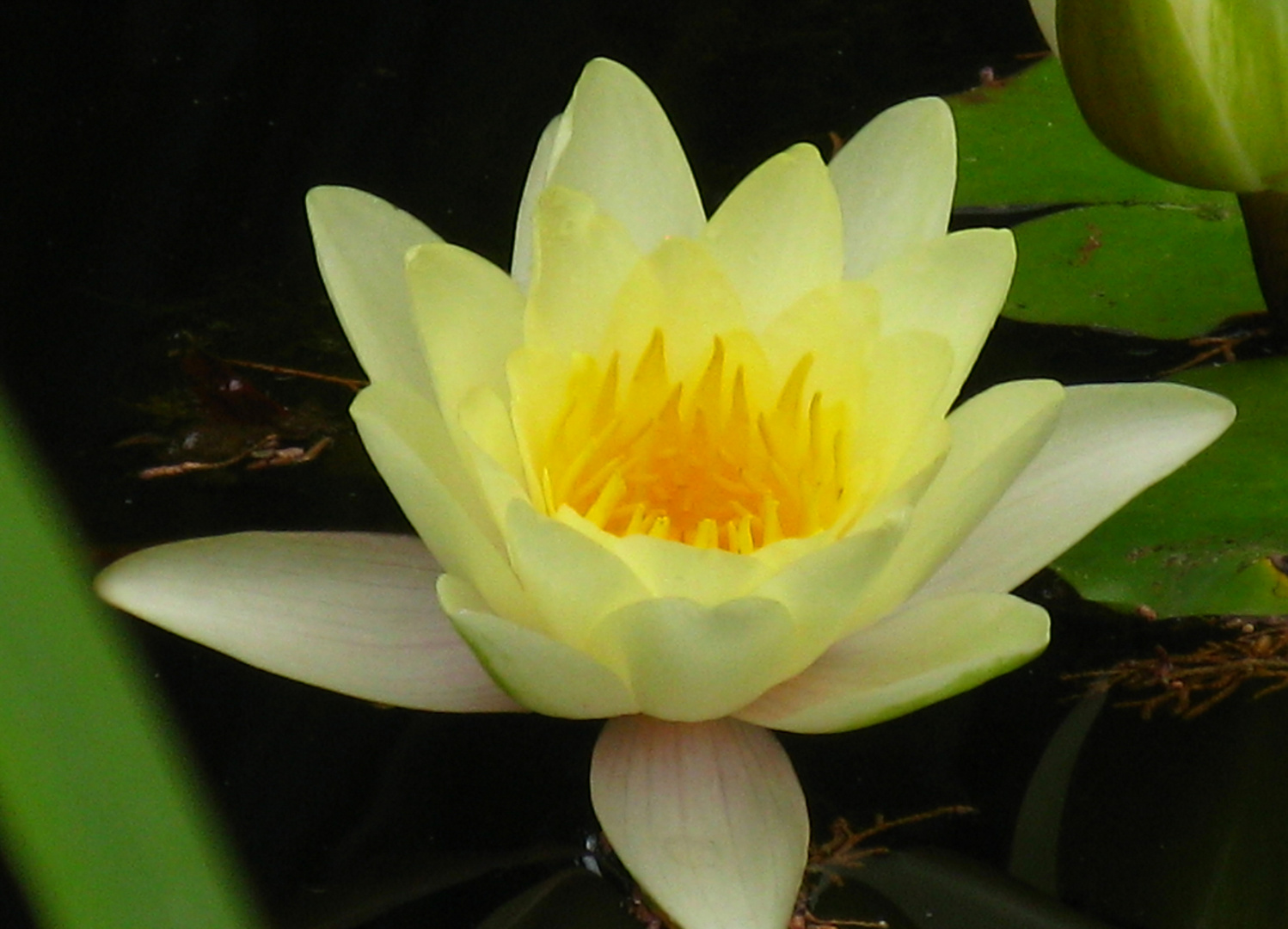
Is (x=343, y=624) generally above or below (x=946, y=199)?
below

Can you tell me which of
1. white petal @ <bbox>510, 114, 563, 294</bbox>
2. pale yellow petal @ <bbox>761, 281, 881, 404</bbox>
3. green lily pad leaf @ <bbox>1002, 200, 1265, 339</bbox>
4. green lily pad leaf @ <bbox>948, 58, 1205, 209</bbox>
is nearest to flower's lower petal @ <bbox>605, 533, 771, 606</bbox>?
pale yellow petal @ <bbox>761, 281, 881, 404</bbox>

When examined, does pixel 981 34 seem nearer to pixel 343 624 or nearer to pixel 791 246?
pixel 791 246

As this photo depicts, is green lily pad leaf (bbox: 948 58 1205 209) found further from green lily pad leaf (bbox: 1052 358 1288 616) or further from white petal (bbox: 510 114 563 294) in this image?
white petal (bbox: 510 114 563 294)

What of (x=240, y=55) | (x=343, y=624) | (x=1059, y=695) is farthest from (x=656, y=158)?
(x=240, y=55)

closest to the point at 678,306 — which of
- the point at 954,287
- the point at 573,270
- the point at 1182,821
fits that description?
the point at 573,270

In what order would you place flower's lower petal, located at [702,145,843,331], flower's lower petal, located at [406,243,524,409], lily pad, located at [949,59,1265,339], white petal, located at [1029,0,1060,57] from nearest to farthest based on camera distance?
1. flower's lower petal, located at [406,243,524,409]
2. flower's lower petal, located at [702,145,843,331]
3. white petal, located at [1029,0,1060,57]
4. lily pad, located at [949,59,1265,339]

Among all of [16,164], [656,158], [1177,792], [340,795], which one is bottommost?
[1177,792]
